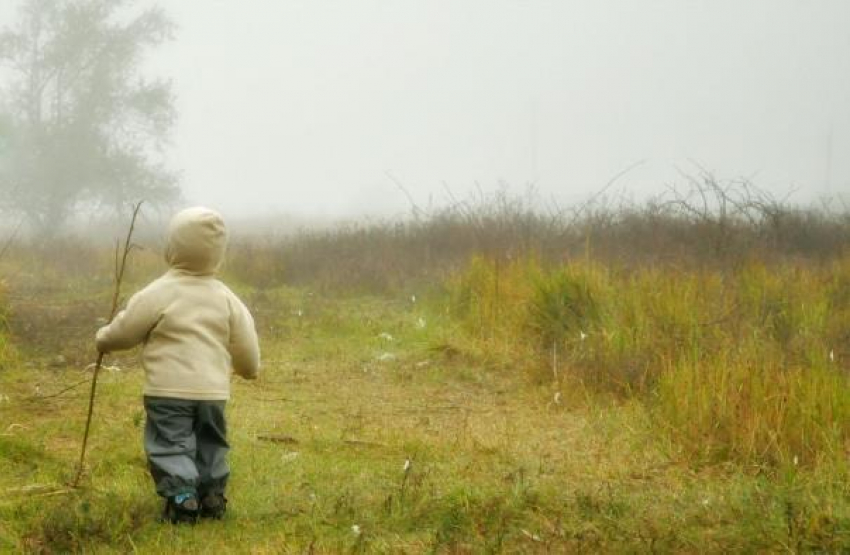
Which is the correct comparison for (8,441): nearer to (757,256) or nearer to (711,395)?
(711,395)

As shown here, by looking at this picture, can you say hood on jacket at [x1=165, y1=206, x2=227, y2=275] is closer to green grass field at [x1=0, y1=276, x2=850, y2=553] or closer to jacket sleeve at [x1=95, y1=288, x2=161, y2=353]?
jacket sleeve at [x1=95, y1=288, x2=161, y2=353]

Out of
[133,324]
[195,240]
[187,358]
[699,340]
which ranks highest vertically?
[195,240]

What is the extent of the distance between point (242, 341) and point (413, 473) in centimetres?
109

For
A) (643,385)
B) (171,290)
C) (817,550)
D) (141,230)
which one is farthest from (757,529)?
(141,230)

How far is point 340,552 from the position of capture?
3.80 meters

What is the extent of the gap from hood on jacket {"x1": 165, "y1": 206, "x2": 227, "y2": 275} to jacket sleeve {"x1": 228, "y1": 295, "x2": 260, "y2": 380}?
21 centimetres

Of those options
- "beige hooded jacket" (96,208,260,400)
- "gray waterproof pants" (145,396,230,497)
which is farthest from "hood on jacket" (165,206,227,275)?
"gray waterproof pants" (145,396,230,497)

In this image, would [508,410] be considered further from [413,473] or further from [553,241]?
[553,241]

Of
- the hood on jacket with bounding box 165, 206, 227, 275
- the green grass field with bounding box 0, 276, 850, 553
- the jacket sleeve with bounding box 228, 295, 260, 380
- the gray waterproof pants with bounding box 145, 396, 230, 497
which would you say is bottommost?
the green grass field with bounding box 0, 276, 850, 553

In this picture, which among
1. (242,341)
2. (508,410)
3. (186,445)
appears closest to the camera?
(186,445)

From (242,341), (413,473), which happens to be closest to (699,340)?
(413,473)

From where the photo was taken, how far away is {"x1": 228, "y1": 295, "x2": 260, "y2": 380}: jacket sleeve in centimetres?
450

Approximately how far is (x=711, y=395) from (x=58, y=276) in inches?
470

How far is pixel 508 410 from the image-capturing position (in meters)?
7.03
